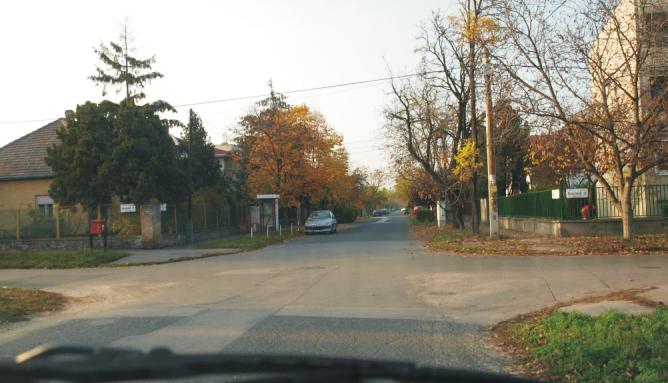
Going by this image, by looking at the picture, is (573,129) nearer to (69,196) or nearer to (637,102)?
(637,102)

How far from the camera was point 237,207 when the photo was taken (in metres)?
40.5

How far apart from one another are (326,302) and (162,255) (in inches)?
542

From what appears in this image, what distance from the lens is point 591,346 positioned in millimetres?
6309

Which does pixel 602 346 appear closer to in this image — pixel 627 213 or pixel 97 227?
pixel 627 213

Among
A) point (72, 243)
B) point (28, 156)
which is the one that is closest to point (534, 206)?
point (72, 243)

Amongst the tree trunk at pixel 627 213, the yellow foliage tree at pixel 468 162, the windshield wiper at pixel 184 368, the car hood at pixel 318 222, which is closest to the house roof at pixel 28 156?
the car hood at pixel 318 222

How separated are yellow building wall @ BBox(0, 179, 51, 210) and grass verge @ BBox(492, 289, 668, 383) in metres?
31.7

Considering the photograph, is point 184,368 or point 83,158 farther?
point 83,158

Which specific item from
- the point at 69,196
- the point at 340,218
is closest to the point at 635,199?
the point at 69,196

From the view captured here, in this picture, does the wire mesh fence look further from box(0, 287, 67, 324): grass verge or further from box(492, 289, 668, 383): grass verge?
box(492, 289, 668, 383): grass verge

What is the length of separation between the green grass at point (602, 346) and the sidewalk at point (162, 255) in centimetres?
1570

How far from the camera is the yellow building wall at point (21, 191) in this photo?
33938 mm

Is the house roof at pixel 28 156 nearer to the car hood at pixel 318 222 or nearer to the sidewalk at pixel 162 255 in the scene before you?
the sidewalk at pixel 162 255

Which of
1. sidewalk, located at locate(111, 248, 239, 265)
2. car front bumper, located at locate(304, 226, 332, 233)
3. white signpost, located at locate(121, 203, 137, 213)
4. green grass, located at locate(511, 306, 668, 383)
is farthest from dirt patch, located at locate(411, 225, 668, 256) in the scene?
car front bumper, located at locate(304, 226, 332, 233)
